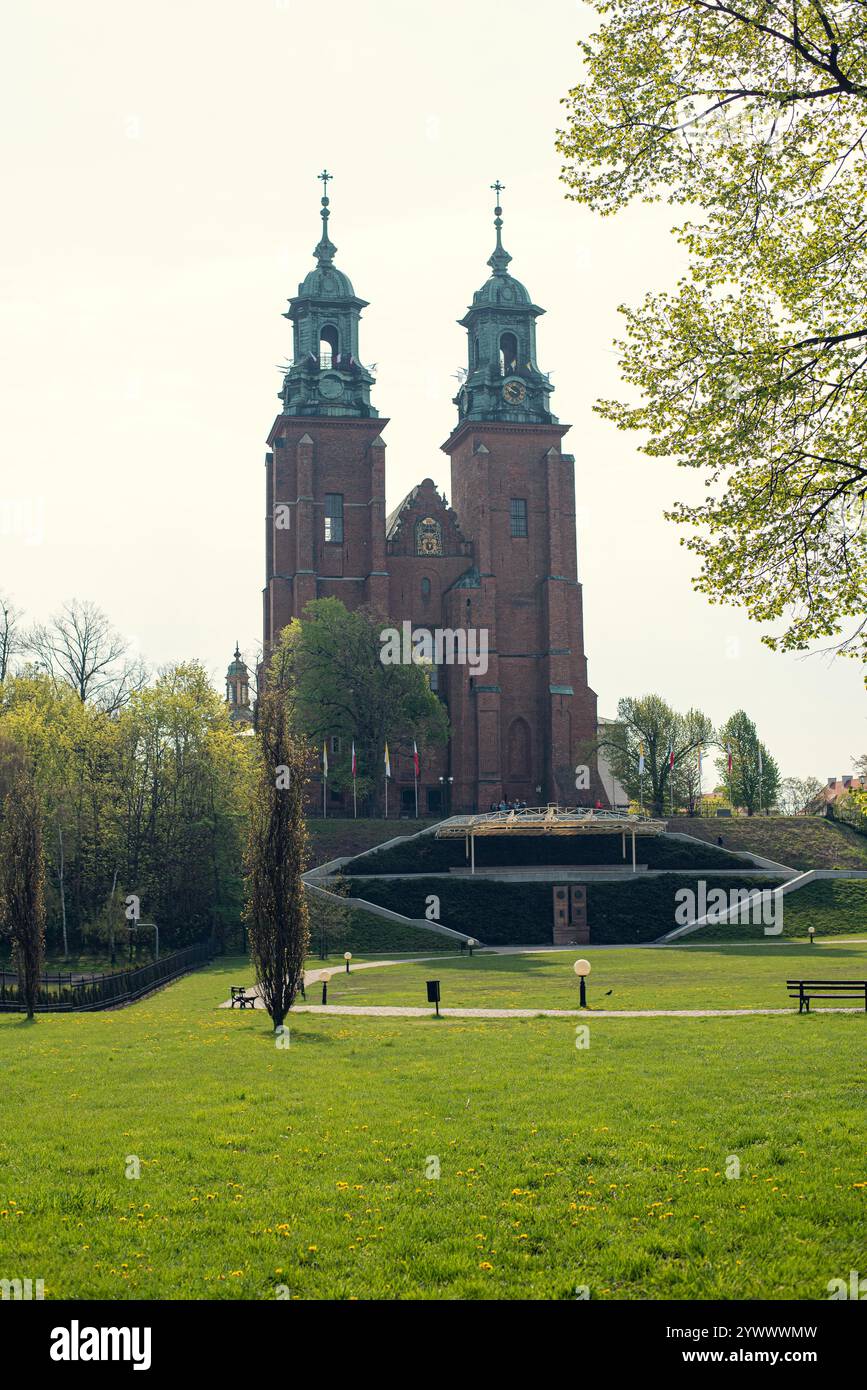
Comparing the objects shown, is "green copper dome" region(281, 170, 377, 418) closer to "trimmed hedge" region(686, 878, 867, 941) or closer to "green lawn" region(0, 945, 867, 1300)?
"trimmed hedge" region(686, 878, 867, 941)

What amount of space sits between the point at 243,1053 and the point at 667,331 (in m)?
11.7

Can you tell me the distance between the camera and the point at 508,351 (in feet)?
261

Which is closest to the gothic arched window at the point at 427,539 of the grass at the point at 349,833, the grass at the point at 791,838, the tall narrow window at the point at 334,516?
the tall narrow window at the point at 334,516

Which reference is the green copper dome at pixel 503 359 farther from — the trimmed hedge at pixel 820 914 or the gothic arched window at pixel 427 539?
the trimmed hedge at pixel 820 914

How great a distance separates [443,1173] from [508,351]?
245 ft

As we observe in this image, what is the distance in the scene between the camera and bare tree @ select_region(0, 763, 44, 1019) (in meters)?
27.5

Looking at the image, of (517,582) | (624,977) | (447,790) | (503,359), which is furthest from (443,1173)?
(503,359)

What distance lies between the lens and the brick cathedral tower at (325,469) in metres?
73.9

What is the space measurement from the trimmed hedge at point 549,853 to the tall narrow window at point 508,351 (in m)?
35.1

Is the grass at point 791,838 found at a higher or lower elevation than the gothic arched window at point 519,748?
lower

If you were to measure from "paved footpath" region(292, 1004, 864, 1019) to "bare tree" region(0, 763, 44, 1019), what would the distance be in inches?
248

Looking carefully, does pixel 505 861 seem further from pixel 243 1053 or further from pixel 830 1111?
pixel 830 1111

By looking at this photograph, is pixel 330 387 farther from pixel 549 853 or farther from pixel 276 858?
pixel 276 858
